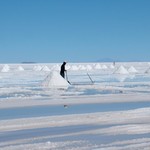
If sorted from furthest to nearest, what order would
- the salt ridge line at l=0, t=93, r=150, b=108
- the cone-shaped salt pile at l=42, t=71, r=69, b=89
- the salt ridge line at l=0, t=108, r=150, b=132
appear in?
the cone-shaped salt pile at l=42, t=71, r=69, b=89 < the salt ridge line at l=0, t=93, r=150, b=108 < the salt ridge line at l=0, t=108, r=150, b=132

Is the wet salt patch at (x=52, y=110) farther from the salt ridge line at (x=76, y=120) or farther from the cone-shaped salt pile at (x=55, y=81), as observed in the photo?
the cone-shaped salt pile at (x=55, y=81)

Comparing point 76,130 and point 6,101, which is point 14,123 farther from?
point 6,101

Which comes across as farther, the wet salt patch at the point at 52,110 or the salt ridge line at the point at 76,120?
the wet salt patch at the point at 52,110

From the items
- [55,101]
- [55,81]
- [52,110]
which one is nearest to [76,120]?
[52,110]

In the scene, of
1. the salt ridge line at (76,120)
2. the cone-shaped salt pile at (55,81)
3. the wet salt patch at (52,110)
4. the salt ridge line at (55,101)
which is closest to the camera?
the salt ridge line at (76,120)

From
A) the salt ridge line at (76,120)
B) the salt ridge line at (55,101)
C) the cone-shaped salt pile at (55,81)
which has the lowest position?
the salt ridge line at (76,120)

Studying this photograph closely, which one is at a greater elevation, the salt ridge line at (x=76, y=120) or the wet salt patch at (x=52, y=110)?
the wet salt patch at (x=52, y=110)

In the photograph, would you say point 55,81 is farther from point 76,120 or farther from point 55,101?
point 76,120

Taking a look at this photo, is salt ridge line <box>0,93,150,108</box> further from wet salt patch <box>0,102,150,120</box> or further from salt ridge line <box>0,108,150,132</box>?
salt ridge line <box>0,108,150,132</box>

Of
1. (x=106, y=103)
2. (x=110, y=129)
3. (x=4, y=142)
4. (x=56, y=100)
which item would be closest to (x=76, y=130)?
(x=110, y=129)

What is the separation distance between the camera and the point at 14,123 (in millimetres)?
8539

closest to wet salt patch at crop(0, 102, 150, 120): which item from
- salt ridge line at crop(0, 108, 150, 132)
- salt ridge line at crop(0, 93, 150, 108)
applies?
salt ridge line at crop(0, 93, 150, 108)

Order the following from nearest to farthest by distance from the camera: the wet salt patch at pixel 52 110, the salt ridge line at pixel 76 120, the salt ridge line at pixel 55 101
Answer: the salt ridge line at pixel 76 120 → the wet salt patch at pixel 52 110 → the salt ridge line at pixel 55 101

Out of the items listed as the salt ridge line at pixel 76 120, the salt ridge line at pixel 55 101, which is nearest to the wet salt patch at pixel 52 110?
the salt ridge line at pixel 55 101
